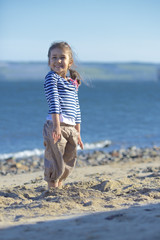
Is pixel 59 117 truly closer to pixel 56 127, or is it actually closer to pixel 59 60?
pixel 56 127

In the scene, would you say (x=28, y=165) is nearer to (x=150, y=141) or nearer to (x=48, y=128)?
(x=48, y=128)

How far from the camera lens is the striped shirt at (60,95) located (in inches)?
191

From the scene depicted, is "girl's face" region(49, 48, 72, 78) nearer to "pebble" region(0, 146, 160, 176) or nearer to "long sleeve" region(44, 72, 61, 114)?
"long sleeve" region(44, 72, 61, 114)

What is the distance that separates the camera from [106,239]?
2943 mm

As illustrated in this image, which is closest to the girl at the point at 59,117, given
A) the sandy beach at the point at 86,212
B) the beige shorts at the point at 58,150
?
the beige shorts at the point at 58,150

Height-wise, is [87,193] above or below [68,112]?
below

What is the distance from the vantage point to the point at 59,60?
5.09 meters

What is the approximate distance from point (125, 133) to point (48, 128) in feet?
49.4

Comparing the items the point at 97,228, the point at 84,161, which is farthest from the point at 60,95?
the point at 84,161

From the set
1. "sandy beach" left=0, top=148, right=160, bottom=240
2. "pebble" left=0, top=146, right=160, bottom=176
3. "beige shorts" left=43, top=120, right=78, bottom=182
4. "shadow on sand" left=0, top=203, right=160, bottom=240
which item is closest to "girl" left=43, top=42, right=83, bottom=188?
"beige shorts" left=43, top=120, right=78, bottom=182

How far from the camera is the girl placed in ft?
16.0

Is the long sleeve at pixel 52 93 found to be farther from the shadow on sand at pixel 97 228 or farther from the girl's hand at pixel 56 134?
the shadow on sand at pixel 97 228

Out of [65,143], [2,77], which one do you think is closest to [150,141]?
[65,143]

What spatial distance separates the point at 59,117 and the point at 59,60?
716mm
